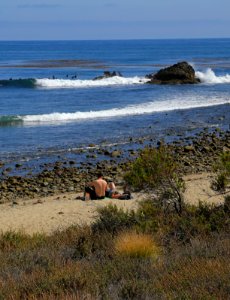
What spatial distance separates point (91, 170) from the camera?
19.9 m

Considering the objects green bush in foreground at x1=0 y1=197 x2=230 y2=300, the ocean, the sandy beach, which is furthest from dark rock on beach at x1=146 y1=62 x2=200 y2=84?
green bush in foreground at x1=0 y1=197 x2=230 y2=300

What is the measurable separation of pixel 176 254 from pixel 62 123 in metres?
23.5

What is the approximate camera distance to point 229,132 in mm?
27625

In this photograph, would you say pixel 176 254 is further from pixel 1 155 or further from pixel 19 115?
pixel 19 115

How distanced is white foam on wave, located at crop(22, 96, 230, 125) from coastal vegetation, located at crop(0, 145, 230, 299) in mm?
20392

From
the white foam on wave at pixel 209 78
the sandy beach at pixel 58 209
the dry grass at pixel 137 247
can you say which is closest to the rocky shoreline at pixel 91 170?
the sandy beach at pixel 58 209

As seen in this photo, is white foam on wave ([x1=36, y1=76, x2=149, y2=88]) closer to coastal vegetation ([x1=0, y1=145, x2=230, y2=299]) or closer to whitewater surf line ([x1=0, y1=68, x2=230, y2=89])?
whitewater surf line ([x1=0, y1=68, x2=230, y2=89])

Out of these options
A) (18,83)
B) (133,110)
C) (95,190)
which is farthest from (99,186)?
(18,83)

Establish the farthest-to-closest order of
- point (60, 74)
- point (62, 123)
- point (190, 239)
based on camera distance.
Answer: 1. point (60, 74)
2. point (62, 123)
3. point (190, 239)

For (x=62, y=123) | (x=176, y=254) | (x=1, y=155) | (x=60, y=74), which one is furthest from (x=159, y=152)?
(x=60, y=74)

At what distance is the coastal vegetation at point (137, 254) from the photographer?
6.12m

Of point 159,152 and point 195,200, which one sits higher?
point 159,152

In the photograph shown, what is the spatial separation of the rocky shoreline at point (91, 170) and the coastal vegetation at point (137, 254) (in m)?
5.84

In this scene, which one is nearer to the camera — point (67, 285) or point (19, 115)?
point (67, 285)
